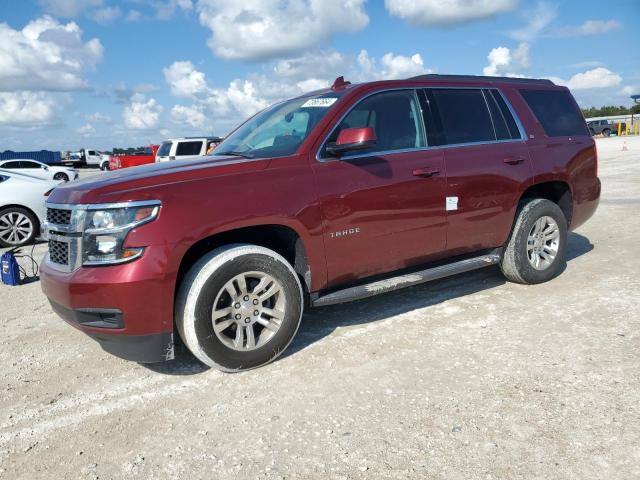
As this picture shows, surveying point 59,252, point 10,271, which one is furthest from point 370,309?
point 10,271

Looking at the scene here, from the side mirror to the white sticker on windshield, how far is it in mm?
425

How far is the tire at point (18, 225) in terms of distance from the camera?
840 cm

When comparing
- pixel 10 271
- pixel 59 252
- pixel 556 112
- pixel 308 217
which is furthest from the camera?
pixel 10 271

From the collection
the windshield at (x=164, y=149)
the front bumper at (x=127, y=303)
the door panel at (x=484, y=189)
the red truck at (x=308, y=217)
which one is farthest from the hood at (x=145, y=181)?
the windshield at (x=164, y=149)

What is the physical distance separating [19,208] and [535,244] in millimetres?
7810

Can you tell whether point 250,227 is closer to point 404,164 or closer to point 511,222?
point 404,164

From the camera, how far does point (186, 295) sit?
10.2 ft

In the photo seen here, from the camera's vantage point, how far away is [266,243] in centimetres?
375

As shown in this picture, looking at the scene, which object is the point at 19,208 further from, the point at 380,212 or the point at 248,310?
the point at 380,212

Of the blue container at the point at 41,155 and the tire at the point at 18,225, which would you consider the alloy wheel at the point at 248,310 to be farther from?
the blue container at the point at 41,155

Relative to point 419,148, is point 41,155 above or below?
above

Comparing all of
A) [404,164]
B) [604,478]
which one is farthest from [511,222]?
[604,478]

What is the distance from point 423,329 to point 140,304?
6.83 ft

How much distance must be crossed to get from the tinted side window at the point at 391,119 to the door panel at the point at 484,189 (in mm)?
358
